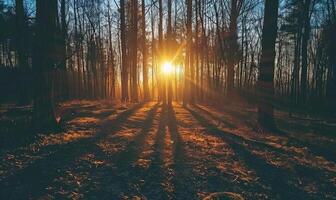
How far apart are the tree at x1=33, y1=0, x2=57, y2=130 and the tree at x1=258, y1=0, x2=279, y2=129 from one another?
23.1ft

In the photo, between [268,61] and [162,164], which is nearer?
[162,164]

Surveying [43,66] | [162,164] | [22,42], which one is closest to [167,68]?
[22,42]

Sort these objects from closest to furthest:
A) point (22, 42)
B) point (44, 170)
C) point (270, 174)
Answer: point (44, 170) < point (270, 174) < point (22, 42)

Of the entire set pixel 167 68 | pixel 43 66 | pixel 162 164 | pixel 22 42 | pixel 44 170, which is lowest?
pixel 162 164

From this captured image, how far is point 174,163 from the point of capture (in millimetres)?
6215

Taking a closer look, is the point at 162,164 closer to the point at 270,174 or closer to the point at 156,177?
the point at 156,177

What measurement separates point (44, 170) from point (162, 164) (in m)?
2.42

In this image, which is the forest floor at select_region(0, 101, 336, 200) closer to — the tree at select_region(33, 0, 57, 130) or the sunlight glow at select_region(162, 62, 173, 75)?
the tree at select_region(33, 0, 57, 130)

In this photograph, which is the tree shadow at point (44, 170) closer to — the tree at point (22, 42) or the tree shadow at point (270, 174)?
the tree shadow at point (270, 174)

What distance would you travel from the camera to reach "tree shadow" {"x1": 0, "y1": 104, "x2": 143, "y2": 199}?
4492 mm

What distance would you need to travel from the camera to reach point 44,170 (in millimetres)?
5344

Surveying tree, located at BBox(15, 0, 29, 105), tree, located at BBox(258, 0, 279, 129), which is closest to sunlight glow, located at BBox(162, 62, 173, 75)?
tree, located at BBox(15, 0, 29, 105)

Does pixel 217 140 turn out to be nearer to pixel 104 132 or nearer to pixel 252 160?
pixel 252 160

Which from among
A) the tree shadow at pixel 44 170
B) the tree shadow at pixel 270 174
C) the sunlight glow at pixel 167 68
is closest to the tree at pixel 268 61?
the tree shadow at pixel 270 174
